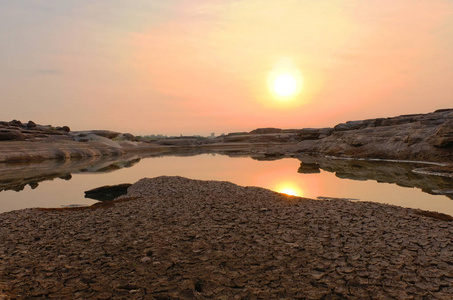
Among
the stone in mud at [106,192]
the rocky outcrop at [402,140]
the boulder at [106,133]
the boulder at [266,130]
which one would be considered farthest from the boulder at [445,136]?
the boulder at [266,130]

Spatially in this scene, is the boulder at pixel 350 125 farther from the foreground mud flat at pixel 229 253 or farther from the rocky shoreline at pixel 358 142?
the foreground mud flat at pixel 229 253

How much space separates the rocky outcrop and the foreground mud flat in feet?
84.6

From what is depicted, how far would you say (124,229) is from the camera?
1059 cm

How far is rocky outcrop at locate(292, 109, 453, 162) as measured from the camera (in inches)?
1275

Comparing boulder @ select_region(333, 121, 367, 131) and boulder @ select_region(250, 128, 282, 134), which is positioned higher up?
boulder @ select_region(250, 128, 282, 134)

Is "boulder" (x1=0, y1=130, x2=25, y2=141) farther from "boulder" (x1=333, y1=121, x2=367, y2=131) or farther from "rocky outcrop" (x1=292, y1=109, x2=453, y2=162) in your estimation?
"boulder" (x1=333, y1=121, x2=367, y2=131)

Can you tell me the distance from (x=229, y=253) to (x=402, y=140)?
39.3 m

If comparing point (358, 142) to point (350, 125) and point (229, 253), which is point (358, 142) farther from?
point (229, 253)

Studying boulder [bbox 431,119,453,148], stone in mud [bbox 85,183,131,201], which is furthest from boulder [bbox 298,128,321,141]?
stone in mud [bbox 85,183,131,201]

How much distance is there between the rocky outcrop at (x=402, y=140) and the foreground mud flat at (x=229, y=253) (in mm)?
25785

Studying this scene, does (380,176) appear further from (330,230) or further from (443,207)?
(330,230)

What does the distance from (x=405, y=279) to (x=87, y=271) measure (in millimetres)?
7768

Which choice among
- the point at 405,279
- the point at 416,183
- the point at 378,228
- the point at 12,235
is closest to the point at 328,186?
the point at 416,183

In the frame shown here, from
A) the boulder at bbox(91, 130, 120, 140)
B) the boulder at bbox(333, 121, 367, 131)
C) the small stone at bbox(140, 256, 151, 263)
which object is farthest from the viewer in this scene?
the boulder at bbox(91, 130, 120, 140)
